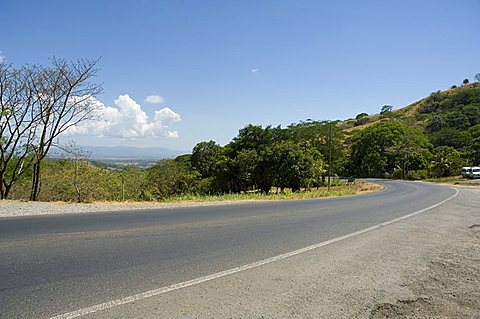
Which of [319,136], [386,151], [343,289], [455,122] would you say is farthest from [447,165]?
[343,289]

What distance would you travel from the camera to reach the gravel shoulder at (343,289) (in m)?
4.27

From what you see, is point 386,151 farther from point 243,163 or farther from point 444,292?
point 444,292

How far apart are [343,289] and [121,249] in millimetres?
4281

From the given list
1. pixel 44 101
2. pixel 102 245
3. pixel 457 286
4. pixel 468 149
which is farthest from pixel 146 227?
pixel 468 149

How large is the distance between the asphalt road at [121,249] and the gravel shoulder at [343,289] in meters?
0.63

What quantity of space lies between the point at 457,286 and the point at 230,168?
38.9 metres

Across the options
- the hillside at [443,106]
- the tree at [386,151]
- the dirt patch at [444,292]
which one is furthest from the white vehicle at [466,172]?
the dirt patch at [444,292]

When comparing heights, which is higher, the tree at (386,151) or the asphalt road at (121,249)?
the tree at (386,151)

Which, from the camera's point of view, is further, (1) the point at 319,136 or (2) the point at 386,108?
(2) the point at 386,108

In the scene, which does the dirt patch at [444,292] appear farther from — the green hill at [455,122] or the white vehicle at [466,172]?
the green hill at [455,122]

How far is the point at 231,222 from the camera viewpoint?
1085 cm

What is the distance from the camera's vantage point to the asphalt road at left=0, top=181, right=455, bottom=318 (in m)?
4.61

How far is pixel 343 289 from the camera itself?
16.9 ft

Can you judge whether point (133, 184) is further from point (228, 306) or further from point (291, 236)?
point (228, 306)
